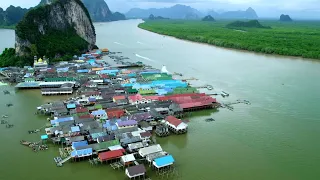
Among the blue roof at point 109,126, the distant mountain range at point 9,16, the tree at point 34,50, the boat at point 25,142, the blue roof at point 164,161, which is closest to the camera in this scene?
the blue roof at point 164,161

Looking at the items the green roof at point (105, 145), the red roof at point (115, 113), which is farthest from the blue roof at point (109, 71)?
the green roof at point (105, 145)

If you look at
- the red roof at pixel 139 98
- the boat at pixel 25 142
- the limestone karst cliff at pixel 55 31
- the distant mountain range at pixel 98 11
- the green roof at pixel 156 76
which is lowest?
the boat at pixel 25 142

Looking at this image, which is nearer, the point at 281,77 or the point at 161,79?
the point at 161,79

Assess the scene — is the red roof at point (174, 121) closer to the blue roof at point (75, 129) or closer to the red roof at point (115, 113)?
the red roof at point (115, 113)

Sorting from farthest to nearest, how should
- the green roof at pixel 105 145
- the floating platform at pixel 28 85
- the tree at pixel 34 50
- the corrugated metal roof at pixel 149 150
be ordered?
the tree at pixel 34 50
the floating platform at pixel 28 85
the green roof at pixel 105 145
the corrugated metal roof at pixel 149 150

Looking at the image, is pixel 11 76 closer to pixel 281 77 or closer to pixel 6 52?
pixel 6 52

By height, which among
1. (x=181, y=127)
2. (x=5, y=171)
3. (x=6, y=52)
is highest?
(x=6, y=52)

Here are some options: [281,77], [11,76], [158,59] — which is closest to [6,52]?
[11,76]

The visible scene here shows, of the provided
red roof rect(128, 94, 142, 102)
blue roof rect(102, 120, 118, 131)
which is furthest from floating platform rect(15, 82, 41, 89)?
blue roof rect(102, 120, 118, 131)
